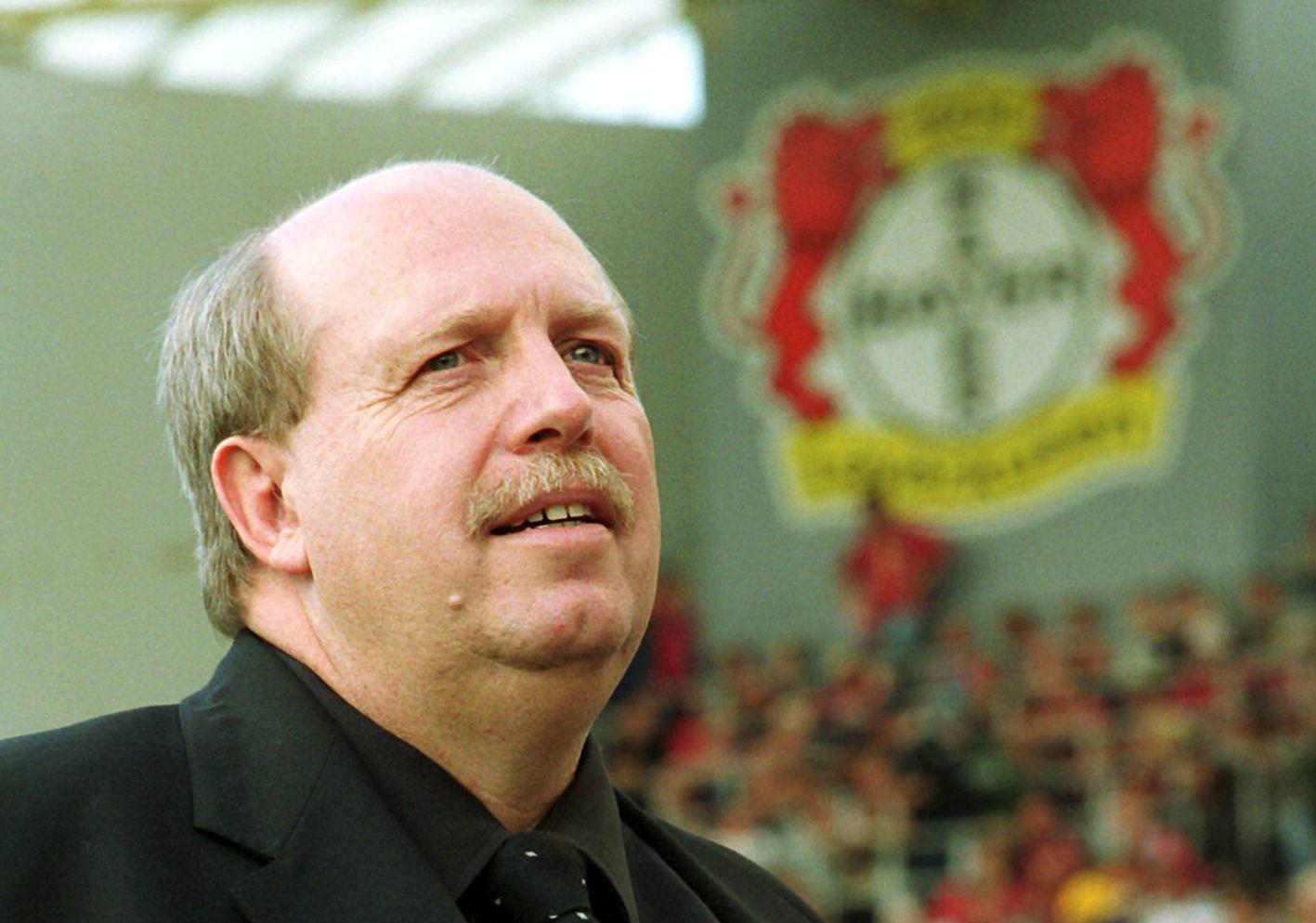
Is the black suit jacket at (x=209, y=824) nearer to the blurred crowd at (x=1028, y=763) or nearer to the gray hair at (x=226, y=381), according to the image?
the gray hair at (x=226, y=381)

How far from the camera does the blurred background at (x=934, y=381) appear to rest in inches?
289

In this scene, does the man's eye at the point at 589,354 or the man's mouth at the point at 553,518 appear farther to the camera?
the man's eye at the point at 589,354

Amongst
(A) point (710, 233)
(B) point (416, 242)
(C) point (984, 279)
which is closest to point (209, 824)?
(B) point (416, 242)

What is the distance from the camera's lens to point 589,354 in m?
1.51

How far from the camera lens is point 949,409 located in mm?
11031

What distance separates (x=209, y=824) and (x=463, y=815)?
0.17m

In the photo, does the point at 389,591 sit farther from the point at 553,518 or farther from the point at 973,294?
the point at 973,294

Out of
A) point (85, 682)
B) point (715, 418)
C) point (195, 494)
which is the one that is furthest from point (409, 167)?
point (715, 418)

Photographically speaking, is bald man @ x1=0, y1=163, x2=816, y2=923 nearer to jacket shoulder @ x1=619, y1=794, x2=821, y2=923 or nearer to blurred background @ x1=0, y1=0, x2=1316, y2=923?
jacket shoulder @ x1=619, y1=794, x2=821, y2=923

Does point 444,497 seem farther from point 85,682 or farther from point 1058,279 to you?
point 1058,279

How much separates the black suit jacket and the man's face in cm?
9

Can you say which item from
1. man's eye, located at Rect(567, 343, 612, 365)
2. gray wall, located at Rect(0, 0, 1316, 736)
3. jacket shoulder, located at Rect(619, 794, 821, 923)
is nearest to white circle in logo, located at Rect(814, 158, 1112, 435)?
gray wall, located at Rect(0, 0, 1316, 736)

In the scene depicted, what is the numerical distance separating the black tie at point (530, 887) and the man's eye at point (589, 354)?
13.3 inches

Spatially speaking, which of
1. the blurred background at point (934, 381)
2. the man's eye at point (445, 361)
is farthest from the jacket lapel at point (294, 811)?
the blurred background at point (934, 381)
